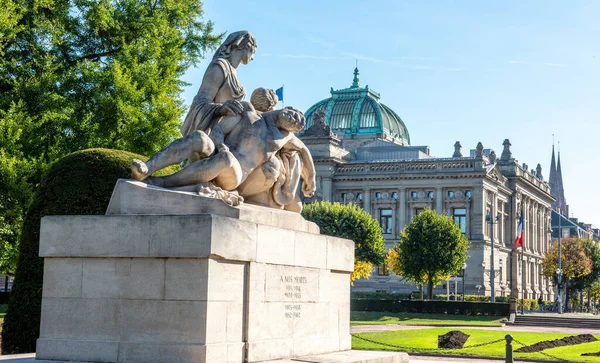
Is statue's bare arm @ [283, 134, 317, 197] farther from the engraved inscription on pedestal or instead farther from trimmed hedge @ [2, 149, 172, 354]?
trimmed hedge @ [2, 149, 172, 354]

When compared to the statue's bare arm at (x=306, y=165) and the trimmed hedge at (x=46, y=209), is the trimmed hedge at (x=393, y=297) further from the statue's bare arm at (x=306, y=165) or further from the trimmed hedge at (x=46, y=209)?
the statue's bare arm at (x=306, y=165)

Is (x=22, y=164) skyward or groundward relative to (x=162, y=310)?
skyward

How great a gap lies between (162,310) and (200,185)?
6.20ft

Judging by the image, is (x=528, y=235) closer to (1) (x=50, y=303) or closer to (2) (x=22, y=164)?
(2) (x=22, y=164)

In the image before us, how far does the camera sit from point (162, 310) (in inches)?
420

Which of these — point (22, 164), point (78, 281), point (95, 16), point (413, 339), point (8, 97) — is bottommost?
point (413, 339)

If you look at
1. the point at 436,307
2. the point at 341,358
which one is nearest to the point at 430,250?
the point at 436,307

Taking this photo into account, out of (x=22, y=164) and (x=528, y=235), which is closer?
(x=22, y=164)

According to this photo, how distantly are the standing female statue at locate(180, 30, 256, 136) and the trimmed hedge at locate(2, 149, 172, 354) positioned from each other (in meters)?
5.33

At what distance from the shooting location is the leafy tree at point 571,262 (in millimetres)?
96062

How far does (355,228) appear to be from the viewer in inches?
2857

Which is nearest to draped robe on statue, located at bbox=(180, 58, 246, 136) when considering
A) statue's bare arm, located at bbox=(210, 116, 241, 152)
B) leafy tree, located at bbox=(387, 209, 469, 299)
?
statue's bare arm, located at bbox=(210, 116, 241, 152)

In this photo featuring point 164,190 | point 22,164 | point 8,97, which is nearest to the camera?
point 164,190

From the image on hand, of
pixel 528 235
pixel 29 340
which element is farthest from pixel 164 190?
pixel 528 235
